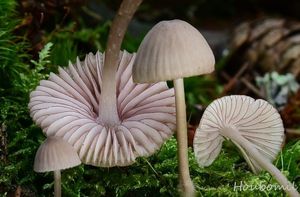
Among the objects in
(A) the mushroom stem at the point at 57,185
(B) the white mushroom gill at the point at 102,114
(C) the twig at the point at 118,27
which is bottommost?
(A) the mushroom stem at the point at 57,185

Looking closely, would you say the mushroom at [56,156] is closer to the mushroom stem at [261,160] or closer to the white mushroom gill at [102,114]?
the white mushroom gill at [102,114]

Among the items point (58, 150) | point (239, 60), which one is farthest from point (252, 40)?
point (58, 150)

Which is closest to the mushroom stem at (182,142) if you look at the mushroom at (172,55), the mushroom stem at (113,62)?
the mushroom at (172,55)

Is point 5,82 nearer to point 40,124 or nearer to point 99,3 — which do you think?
point 40,124

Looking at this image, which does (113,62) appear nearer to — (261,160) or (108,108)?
(108,108)

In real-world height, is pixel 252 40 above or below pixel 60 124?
above

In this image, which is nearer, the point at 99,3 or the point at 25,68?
the point at 25,68

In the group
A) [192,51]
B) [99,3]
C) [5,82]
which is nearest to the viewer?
[192,51]
